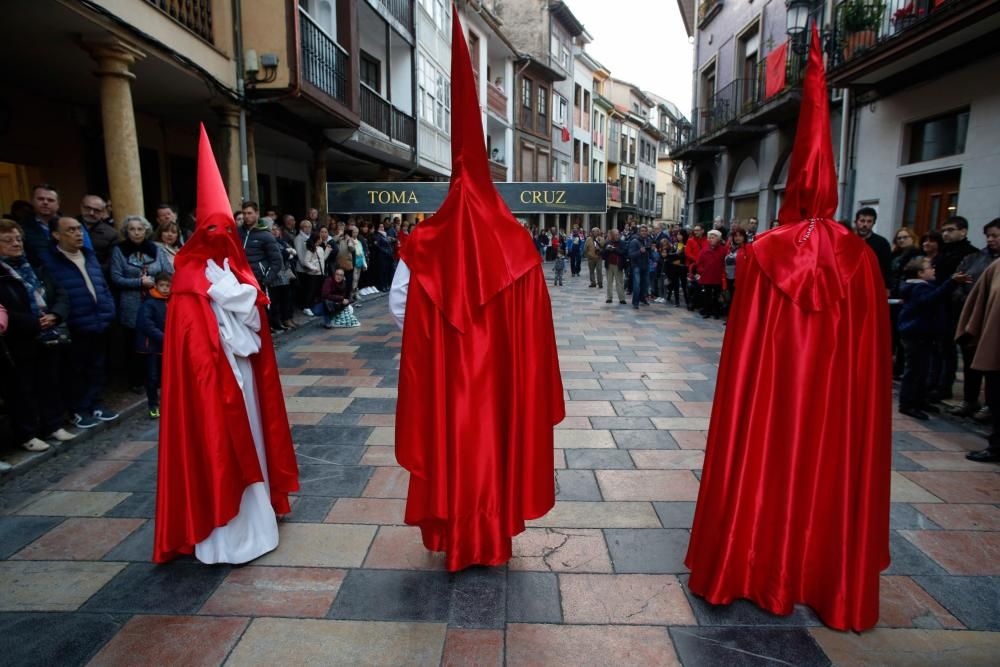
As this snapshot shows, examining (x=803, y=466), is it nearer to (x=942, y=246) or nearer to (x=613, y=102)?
(x=942, y=246)

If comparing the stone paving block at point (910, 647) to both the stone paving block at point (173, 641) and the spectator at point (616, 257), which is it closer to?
the stone paving block at point (173, 641)


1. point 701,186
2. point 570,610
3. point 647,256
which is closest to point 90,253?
point 570,610

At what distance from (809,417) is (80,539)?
3.70 metres

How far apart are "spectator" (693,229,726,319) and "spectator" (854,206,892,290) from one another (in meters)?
5.18

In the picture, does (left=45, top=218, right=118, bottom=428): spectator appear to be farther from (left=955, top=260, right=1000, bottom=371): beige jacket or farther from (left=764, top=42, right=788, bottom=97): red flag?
(left=764, top=42, right=788, bottom=97): red flag

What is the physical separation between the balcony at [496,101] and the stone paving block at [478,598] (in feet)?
→ 85.1

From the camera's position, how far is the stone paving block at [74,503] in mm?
3615

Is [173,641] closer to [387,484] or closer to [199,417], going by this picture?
[199,417]

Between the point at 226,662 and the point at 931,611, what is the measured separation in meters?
2.96

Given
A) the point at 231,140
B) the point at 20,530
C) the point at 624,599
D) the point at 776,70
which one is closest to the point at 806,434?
the point at 624,599

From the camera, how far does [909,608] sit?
2689mm

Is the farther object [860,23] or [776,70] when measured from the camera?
[776,70]

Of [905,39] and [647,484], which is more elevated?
[905,39]

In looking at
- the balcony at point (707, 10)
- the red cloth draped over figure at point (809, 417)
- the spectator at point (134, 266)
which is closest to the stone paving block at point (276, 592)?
the red cloth draped over figure at point (809, 417)
